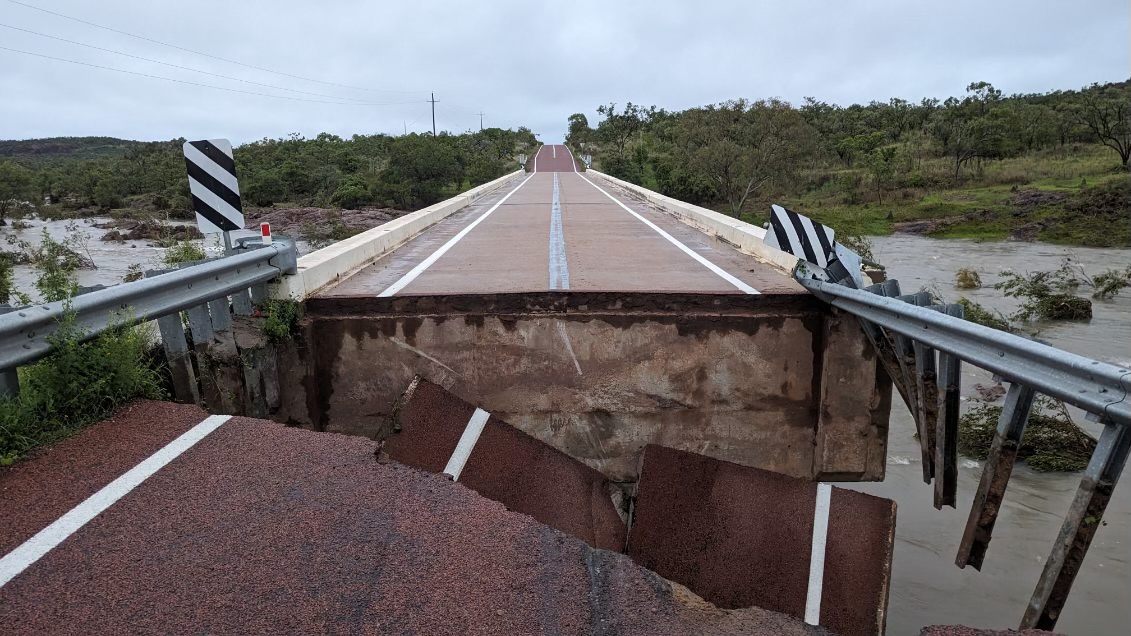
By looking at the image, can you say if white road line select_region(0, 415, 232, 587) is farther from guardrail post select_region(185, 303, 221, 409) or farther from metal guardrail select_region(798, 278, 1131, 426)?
metal guardrail select_region(798, 278, 1131, 426)

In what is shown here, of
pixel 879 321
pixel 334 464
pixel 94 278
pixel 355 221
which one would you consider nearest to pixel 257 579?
pixel 334 464

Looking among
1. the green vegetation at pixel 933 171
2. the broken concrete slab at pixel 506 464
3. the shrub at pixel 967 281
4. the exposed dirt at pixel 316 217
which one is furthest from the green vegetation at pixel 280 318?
the green vegetation at pixel 933 171

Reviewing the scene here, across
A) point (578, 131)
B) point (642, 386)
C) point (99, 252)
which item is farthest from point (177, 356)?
point (578, 131)

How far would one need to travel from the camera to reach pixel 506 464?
5441mm

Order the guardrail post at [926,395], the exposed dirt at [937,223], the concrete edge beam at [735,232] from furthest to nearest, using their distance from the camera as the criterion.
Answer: the exposed dirt at [937,223]
the concrete edge beam at [735,232]
the guardrail post at [926,395]

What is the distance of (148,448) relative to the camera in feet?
12.1

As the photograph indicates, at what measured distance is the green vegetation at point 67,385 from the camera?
351 centimetres

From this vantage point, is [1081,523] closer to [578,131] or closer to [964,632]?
[964,632]

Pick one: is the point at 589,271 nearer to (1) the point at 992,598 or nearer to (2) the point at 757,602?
(2) the point at 757,602

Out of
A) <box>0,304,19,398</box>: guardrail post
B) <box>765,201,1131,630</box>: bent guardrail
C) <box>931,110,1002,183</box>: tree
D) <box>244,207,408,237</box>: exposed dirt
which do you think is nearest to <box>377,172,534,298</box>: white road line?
<box>0,304,19,398</box>: guardrail post

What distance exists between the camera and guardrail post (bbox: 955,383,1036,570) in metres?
3.75

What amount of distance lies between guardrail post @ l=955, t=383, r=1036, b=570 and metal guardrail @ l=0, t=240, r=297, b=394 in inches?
187

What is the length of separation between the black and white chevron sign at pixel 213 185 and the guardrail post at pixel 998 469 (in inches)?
216

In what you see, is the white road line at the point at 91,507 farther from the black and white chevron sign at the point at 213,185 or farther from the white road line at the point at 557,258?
the white road line at the point at 557,258
